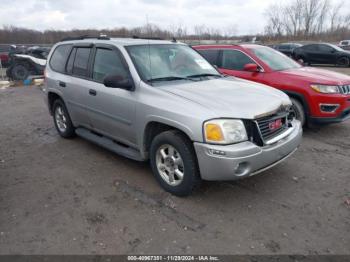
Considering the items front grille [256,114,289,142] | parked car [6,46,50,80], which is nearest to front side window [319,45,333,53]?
parked car [6,46,50,80]

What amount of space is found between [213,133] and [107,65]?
203cm

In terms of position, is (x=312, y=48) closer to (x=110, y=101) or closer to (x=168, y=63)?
(x=168, y=63)

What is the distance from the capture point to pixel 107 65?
164 inches

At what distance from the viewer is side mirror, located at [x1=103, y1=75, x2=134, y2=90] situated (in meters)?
3.52

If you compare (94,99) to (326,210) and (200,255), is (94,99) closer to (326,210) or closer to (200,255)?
(200,255)

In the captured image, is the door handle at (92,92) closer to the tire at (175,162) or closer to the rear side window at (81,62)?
the rear side window at (81,62)

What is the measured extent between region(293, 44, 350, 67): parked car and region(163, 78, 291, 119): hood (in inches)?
658

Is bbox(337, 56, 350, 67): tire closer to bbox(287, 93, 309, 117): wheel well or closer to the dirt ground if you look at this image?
bbox(287, 93, 309, 117): wheel well

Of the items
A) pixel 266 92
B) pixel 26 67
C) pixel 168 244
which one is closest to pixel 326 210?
pixel 266 92

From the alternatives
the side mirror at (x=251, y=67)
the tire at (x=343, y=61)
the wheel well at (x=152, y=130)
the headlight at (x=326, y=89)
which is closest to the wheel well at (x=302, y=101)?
the headlight at (x=326, y=89)

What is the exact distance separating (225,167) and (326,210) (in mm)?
1262

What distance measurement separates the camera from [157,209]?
3.25 m

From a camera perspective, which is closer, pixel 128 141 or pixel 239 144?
pixel 239 144

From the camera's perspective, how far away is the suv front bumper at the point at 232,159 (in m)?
2.92
